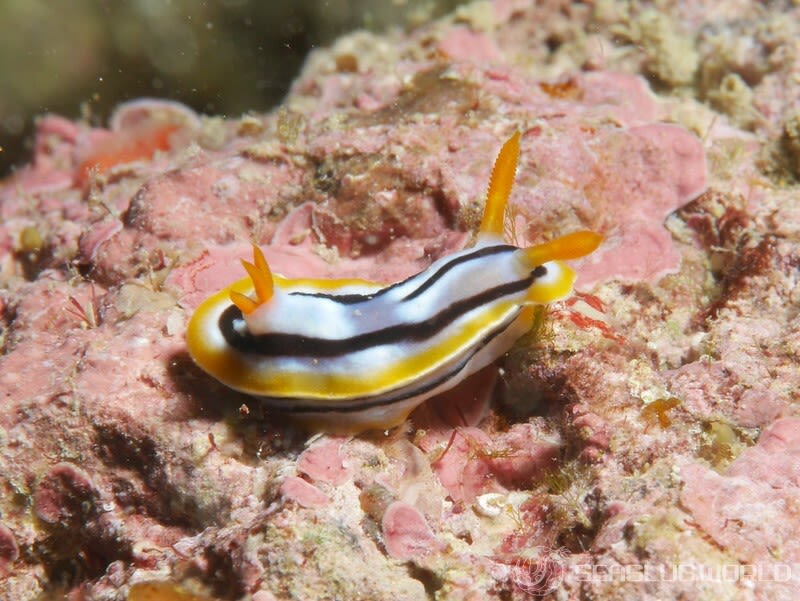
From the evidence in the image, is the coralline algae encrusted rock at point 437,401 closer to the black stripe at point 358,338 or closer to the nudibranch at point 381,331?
the nudibranch at point 381,331

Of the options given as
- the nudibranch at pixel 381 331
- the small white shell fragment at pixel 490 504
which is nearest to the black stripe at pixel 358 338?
the nudibranch at pixel 381 331

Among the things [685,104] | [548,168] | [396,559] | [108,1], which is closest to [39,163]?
[108,1]

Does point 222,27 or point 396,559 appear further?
point 222,27

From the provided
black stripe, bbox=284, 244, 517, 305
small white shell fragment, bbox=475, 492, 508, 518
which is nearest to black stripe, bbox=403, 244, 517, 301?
black stripe, bbox=284, 244, 517, 305

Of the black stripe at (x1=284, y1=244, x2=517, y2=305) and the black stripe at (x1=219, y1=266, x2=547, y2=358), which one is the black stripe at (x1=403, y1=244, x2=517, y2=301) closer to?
the black stripe at (x1=284, y1=244, x2=517, y2=305)

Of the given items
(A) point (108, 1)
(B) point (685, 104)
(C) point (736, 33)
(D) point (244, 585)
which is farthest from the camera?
(A) point (108, 1)

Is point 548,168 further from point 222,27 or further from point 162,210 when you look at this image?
point 222,27
